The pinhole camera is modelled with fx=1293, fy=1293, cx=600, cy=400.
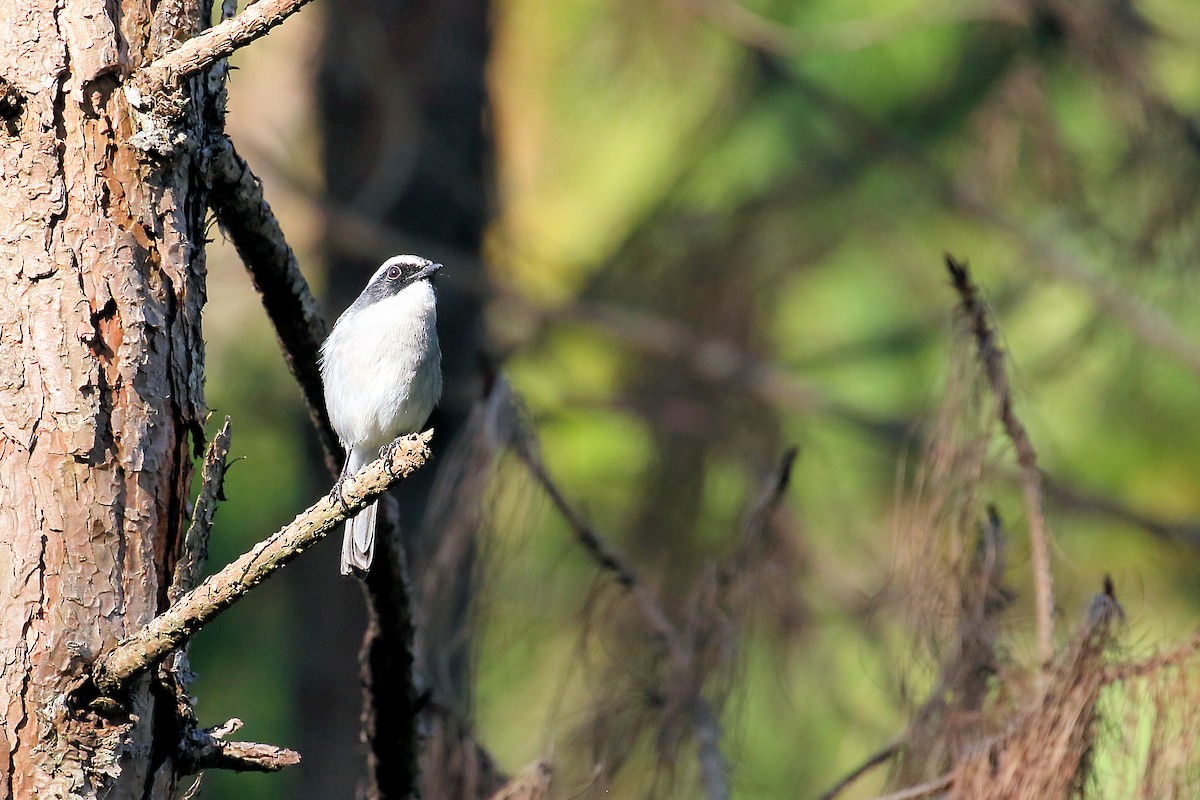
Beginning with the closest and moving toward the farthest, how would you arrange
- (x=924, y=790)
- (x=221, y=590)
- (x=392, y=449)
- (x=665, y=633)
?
(x=221, y=590), (x=924, y=790), (x=392, y=449), (x=665, y=633)

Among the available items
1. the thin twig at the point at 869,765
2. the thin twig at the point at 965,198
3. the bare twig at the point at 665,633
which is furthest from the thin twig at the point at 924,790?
the thin twig at the point at 965,198

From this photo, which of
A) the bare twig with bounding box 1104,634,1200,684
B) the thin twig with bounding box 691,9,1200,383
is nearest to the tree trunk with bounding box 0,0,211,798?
the bare twig with bounding box 1104,634,1200,684

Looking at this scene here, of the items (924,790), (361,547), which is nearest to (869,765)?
(924,790)

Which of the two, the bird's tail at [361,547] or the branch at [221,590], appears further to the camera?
the bird's tail at [361,547]

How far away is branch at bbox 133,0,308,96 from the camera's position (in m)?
1.94

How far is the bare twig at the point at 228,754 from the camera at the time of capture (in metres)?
2.06

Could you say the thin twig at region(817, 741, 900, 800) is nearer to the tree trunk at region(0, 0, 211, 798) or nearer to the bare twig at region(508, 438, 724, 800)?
the bare twig at region(508, 438, 724, 800)

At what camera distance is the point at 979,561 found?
116 inches

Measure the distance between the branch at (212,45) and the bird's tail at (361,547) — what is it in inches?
39.2

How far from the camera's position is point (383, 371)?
11.5 feet

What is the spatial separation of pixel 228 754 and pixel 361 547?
2.33 feet

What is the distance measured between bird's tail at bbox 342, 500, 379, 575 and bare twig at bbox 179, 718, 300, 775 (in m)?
0.64

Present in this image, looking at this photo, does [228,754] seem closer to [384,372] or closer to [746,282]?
[384,372]

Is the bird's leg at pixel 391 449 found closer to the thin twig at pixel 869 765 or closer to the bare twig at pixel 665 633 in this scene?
the bare twig at pixel 665 633
